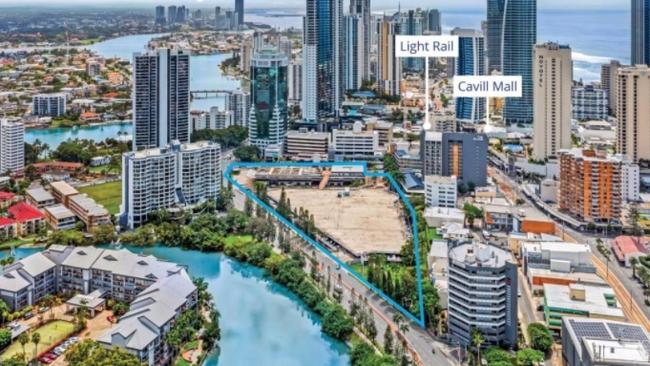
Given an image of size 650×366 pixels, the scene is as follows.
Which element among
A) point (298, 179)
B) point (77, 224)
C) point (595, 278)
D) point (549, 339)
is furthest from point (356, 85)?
point (549, 339)

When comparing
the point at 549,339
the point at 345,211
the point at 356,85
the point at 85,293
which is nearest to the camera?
the point at 549,339

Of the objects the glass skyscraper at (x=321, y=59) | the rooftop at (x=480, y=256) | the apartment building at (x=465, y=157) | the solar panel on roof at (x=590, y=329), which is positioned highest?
the glass skyscraper at (x=321, y=59)

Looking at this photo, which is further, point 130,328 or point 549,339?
point 549,339

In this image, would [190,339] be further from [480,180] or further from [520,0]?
[520,0]

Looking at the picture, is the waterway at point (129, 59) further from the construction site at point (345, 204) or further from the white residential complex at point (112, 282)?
the white residential complex at point (112, 282)

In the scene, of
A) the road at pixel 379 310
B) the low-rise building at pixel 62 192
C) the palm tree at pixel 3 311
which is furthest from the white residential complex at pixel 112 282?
the low-rise building at pixel 62 192

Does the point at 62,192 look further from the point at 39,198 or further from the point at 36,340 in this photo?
the point at 36,340

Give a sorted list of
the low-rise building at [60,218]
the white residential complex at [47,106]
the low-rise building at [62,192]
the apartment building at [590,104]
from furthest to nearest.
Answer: the white residential complex at [47,106] < the apartment building at [590,104] < the low-rise building at [62,192] < the low-rise building at [60,218]
